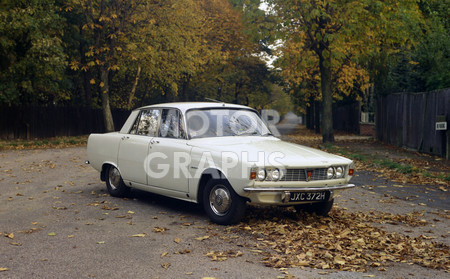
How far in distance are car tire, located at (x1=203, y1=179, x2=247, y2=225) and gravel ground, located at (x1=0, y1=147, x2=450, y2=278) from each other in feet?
0.51

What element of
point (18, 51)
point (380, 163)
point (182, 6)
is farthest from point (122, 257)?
point (182, 6)

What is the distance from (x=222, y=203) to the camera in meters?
7.25


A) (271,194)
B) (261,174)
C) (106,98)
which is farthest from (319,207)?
(106,98)

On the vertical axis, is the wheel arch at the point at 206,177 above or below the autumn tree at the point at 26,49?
below

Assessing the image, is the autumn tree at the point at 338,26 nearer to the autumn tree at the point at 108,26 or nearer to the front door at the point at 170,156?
the autumn tree at the point at 108,26

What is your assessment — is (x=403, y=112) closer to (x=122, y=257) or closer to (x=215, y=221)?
(x=215, y=221)

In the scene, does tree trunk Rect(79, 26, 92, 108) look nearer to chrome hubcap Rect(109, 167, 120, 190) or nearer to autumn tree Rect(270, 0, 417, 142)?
autumn tree Rect(270, 0, 417, 142)

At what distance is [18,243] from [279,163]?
334 centimetres

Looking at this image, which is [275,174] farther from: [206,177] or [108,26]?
[108,26]

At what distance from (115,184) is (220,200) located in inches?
119

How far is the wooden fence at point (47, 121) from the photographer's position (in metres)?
28.7

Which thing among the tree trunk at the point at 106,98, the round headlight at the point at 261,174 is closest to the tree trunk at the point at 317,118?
the tree trunk at the point at 106,98

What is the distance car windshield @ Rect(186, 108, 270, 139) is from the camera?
8164mm

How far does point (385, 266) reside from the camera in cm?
553
